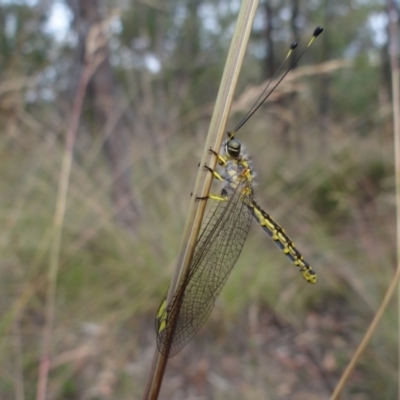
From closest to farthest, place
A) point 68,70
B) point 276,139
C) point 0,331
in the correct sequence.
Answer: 1. point 0,331
2. point 68,70
3. point 276,139

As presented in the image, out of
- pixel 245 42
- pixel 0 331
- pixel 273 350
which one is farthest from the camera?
pixel 273 350

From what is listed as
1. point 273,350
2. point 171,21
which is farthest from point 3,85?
point 171,21

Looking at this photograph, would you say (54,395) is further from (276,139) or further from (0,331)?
(276,139)

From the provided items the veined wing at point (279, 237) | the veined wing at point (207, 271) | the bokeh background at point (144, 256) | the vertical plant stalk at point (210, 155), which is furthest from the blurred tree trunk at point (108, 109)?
the vertical plant stalk at point (210, 155)

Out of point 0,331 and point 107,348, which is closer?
point 0,331

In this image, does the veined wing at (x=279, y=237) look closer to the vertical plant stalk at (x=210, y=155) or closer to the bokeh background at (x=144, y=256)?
the bokeh background at (x=144, y=256)

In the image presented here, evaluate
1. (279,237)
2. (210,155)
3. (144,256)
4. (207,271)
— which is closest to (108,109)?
(144,256)
